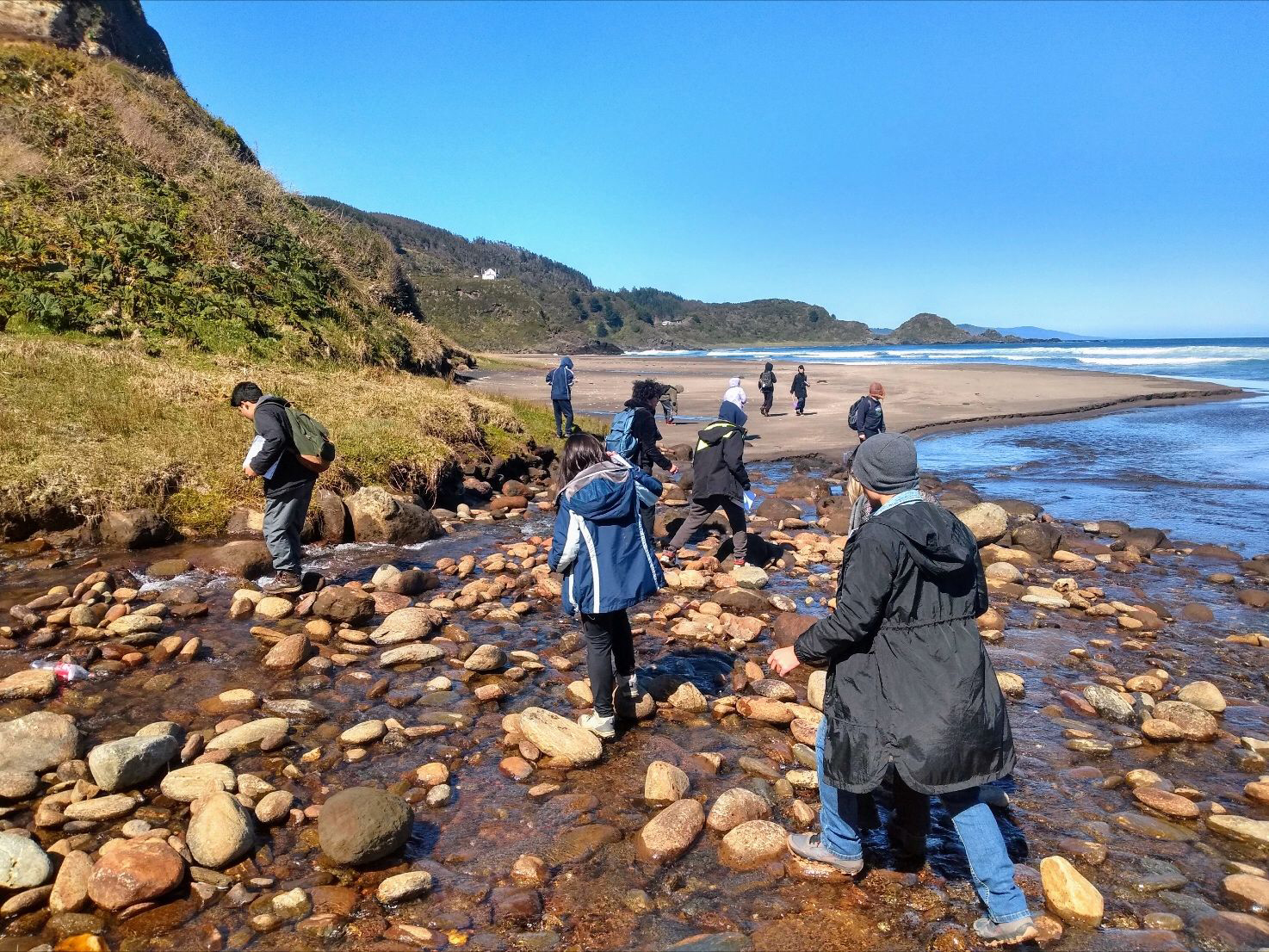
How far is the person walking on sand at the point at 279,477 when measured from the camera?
7.36 meters

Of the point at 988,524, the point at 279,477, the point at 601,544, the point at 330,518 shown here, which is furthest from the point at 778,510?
the point at 601,544

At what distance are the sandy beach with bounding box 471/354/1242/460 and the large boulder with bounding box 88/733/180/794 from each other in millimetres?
16214

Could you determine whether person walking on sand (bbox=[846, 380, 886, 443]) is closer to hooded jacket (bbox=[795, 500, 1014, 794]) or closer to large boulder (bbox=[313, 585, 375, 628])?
large boulder (bbox=[313, 585, 375, 628])

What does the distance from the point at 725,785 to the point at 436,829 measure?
1.80m

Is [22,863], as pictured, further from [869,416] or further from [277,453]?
[869,416]

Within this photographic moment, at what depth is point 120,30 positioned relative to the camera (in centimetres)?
2619

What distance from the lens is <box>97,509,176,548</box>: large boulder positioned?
862cm

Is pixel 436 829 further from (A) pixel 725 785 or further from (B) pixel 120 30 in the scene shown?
(B) pixel 120 30

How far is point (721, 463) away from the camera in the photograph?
30.8ft

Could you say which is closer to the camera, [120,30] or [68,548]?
[68,548]

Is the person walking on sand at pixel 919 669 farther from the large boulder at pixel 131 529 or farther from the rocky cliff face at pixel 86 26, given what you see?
the rocky cliff face at pixel 86 26

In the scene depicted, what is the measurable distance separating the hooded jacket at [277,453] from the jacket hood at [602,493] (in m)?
4.18

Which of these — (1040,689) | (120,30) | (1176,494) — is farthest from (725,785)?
(120,30)

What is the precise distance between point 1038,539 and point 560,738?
9.04 m
